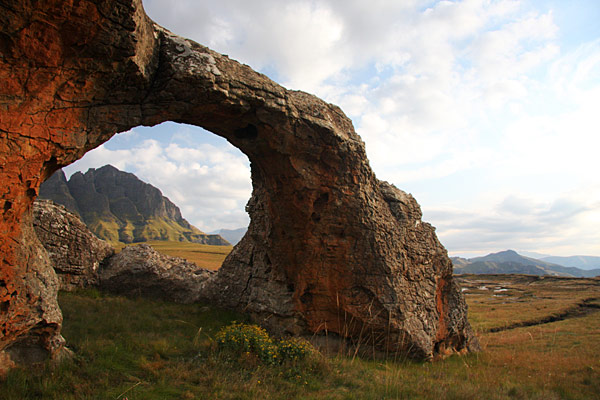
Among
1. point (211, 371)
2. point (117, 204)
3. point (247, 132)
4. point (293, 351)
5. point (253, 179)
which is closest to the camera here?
point (211, 371)

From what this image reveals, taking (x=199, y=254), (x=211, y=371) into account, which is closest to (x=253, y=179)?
(x=211, y=371)

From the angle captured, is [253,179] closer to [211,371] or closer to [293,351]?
[293,351]

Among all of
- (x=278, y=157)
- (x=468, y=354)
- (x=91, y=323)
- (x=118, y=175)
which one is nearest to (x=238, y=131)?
(x=278, y=157)

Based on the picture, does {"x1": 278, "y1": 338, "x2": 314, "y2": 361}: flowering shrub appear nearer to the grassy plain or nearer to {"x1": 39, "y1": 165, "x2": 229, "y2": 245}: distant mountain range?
the grassy plain

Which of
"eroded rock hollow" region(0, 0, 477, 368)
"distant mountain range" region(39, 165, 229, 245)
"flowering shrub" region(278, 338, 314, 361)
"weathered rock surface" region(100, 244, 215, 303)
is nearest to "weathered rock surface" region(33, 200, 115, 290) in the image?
"weathered rock surface" region(100, 244, 215, 303)

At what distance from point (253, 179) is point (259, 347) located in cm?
669

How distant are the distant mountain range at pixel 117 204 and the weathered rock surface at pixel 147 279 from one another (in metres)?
117

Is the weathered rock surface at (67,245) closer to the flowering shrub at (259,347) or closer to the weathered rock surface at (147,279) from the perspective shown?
the weathered rock surface at (147,279)

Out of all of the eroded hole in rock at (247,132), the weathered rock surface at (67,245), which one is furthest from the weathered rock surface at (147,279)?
the eroded hole in rock at (247,132)

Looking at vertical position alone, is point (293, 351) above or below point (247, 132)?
below

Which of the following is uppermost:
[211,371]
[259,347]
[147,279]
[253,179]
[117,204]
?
[117,204]

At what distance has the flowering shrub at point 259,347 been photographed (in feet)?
25.9

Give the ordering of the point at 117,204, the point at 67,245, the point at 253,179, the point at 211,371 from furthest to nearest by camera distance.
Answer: the point at 117,204 < the point at 67,245 < the point at 253,179 < the point at 211,371

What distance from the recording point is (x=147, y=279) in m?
14.9
